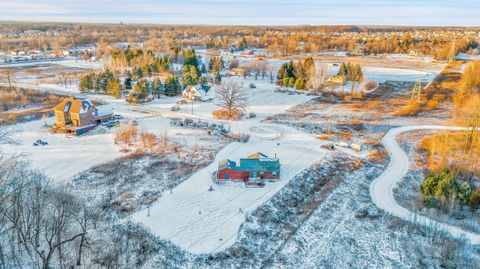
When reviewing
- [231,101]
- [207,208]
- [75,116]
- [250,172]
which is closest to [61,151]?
[75,116]

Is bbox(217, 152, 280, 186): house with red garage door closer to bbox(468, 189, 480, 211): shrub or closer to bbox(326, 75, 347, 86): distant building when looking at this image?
bbox(468, 189, 480, 211): shrub

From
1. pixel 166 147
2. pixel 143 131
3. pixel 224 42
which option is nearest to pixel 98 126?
pixel 143 131

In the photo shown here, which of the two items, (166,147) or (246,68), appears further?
(246,68)

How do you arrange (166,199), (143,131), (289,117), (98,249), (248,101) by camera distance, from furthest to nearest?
(248,101), (289,117), (143,131), (166,199), (98,249)

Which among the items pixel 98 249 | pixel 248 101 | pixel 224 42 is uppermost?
pixel 224 42

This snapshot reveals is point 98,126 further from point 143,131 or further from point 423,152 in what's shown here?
point 423,152

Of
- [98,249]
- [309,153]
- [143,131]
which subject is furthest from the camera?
[143,131]

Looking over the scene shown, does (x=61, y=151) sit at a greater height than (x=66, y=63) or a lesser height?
lesser

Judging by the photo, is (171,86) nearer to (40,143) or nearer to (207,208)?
(40,143)

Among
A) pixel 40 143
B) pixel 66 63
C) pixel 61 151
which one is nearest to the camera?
pixel 61 151
